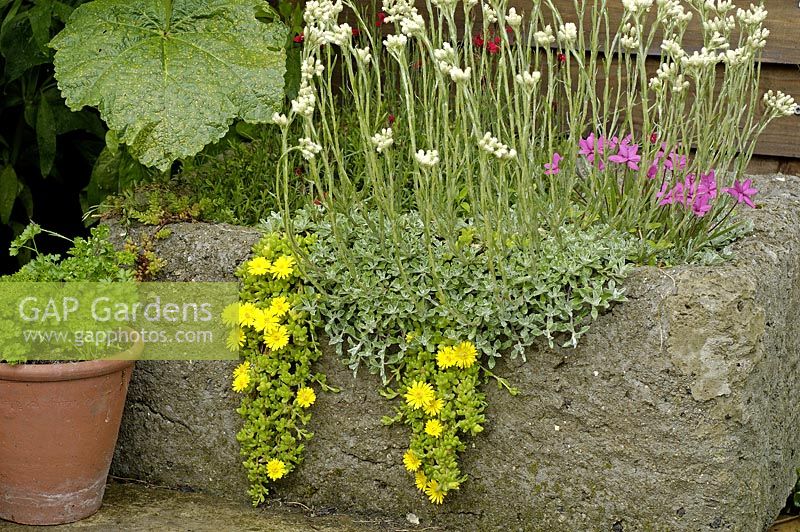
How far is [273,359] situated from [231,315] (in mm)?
177

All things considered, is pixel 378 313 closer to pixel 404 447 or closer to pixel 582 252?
pixel 404 447

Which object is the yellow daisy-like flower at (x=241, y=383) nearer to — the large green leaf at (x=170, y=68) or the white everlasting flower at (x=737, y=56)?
the large green leaf at (x=170, y=68)

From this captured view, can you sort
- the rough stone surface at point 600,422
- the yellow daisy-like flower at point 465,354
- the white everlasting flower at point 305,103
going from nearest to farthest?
1. the white everlasting flower at point 305,103
2. the rough stone surface at point 600,422
3. the yellow daisy-like flower at point 465,354

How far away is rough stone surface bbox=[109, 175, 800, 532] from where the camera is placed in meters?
2.36

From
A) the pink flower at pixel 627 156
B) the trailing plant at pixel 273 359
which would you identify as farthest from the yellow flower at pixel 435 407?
the pink flower at pixel 627 156

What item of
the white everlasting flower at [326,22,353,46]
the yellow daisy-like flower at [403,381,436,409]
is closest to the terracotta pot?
the yellow daisy-like flower at [403,381,436,409]

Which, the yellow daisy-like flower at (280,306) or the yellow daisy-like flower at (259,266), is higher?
the yellow daisy-like flower at (259,266)

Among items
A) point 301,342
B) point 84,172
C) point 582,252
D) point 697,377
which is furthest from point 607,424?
point 84,172

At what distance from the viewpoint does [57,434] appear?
2.55 metres

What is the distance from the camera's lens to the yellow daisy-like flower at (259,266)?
2.63m

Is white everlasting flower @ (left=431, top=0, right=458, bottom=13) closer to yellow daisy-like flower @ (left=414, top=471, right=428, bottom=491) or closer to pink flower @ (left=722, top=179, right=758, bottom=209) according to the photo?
pink flower @ (left=722, top=179, right=758, bottom=209)

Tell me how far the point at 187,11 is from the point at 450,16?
0.99 meters

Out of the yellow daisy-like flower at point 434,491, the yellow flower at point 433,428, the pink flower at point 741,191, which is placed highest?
the pink flower at point 741,191

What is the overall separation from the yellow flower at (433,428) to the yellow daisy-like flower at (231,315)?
0.60 metres
